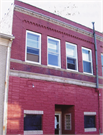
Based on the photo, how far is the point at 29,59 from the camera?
11242 millimetres

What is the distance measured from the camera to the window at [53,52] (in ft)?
40.2

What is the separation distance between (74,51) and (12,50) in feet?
15.4

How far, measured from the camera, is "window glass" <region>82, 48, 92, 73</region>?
550 inches

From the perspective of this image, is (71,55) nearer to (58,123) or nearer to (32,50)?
(32,50)

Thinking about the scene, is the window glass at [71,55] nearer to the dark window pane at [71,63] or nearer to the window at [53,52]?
the dark window pane at [71,63]

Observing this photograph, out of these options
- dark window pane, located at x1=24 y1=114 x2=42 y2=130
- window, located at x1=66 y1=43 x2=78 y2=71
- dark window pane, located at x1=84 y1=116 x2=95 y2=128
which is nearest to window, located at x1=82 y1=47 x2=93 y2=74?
window, located at x1=66 y1=43 x2=78 y2=71

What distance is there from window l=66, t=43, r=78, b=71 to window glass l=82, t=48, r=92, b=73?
837 millimetres

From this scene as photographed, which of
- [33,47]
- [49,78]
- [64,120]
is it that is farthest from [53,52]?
[64,120]

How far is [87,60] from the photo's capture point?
1421 cm

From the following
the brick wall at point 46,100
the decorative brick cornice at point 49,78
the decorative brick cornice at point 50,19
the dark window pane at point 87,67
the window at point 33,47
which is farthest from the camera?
the dark window pane at point 87,67

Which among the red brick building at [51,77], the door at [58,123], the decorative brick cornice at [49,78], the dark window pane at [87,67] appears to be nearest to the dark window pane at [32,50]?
the red brick building at [51,77]

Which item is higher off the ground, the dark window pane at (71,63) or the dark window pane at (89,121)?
the dark window pane at (71,63)

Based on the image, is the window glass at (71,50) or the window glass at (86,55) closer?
the window glass at (71,50)

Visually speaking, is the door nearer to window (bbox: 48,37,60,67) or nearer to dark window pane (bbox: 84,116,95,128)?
dark window pane (bbox: 84,116,95,128)
